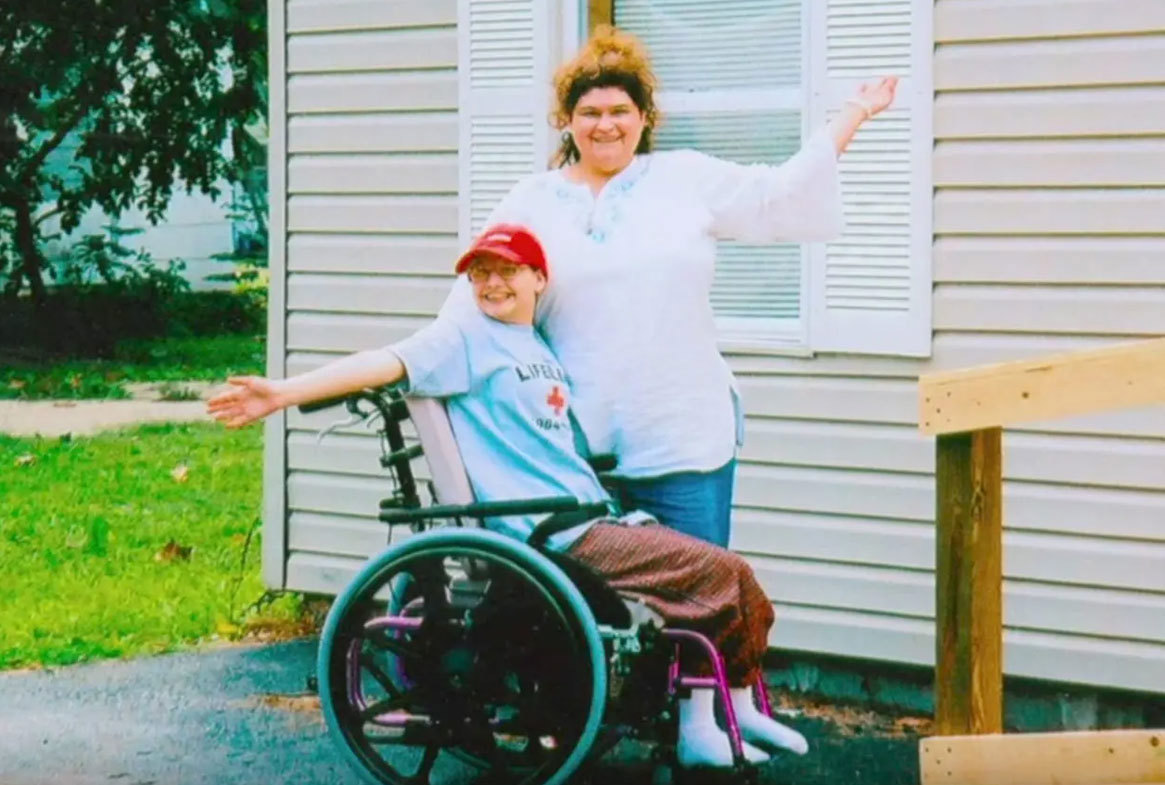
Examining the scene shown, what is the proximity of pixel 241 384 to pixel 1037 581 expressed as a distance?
8.13ft

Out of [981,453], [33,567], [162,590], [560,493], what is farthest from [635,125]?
[33,567]

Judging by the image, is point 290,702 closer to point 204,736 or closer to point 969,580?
point 204,736

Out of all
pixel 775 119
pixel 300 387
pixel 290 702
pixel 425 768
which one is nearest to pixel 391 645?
pixel 425 768

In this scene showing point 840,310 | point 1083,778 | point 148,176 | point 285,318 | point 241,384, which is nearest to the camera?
point 1083,778

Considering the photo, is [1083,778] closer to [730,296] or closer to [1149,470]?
[1149,470]

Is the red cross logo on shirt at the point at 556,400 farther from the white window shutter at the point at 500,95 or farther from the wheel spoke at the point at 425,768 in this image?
the white window shutter at the point at 500,95

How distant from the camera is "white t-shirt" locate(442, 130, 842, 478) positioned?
4.89 metres

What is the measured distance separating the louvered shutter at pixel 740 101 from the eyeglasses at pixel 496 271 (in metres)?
1.62

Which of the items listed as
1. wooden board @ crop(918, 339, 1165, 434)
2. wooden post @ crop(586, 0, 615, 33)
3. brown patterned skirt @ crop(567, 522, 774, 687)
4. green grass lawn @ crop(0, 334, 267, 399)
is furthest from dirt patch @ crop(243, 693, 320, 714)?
green grass lawn @ crop(0, 334, 267, 399)

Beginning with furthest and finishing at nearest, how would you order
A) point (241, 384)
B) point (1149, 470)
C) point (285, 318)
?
point (285, 318) < point (1149, 470) < point (241, 384)

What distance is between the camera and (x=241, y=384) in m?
4.58

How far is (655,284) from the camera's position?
4.88m

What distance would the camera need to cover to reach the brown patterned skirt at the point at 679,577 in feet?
15.5

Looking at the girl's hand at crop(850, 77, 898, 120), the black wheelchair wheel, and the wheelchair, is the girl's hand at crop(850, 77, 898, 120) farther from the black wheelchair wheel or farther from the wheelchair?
the black wheelchair wheel
